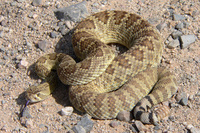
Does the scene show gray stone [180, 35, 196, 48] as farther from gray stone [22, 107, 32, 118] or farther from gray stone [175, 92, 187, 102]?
gray stone [22, 107, 32, 118]

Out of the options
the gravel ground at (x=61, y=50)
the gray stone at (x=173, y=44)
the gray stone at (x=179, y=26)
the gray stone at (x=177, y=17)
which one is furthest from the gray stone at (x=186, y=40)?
the gray stone at (x=177, y=17)

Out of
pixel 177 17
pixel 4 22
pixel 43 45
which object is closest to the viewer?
pixel 43 45

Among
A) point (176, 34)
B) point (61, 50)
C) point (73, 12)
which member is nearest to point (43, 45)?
point (61, 50)

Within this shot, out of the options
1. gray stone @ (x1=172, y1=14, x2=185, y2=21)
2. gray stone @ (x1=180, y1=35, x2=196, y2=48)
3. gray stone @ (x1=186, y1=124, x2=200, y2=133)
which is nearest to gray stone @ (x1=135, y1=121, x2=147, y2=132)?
gray stone @ (x1=186, y1=124, x2=200, y2=133)

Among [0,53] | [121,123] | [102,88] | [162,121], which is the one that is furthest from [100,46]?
[0,53]

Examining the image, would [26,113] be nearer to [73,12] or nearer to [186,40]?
[73,12]
